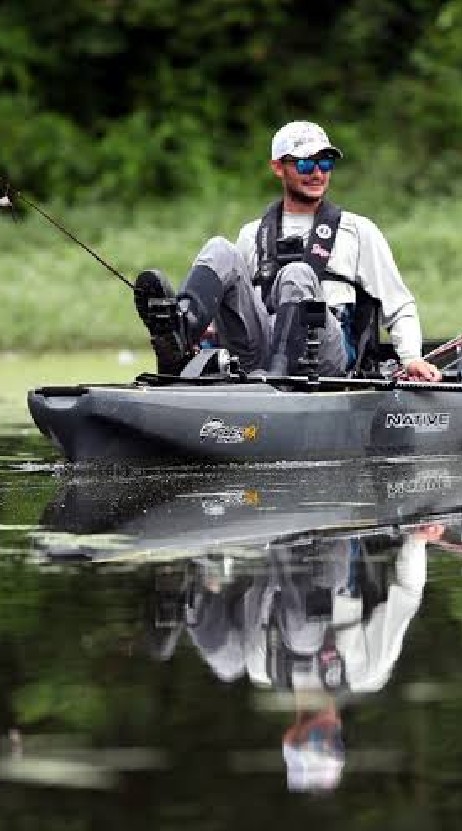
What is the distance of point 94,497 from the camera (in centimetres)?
937

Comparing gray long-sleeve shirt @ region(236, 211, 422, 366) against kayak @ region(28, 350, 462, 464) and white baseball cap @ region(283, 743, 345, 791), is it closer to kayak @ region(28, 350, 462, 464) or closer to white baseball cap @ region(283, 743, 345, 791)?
kayak @ region(28, 350, 462, 464)

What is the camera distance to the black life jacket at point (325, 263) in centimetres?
1077

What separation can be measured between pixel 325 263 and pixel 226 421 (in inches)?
35.6

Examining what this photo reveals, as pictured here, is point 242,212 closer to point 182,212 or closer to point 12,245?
point 182,212

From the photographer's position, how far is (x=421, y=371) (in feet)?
35.9

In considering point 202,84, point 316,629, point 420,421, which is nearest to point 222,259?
point 420,421

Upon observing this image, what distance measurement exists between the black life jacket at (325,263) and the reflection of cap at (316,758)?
19.4ft

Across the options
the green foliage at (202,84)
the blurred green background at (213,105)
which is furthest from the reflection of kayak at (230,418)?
the green foliage at (202,84)

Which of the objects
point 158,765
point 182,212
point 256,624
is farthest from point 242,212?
point 158,765

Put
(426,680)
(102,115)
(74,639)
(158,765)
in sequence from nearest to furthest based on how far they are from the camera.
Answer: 1. (158,765)
2. (426,680)
3. (74,639)
4. (102,115)

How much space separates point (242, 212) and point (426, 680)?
1869cm

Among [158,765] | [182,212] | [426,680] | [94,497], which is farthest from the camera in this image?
→ [182,212]

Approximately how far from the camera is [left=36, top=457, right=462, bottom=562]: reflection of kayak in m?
7.86

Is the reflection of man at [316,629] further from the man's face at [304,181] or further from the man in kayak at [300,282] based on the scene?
the man's face at [304,181]
